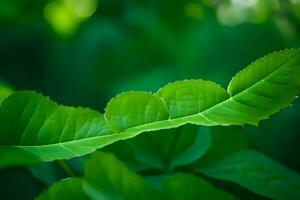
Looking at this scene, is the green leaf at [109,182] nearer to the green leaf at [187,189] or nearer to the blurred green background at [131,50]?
the green leaf at [187,189]

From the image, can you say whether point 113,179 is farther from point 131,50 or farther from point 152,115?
point 131,50

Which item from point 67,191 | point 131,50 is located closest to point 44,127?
point 67,191

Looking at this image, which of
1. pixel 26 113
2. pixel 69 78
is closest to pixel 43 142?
pixel 26 113

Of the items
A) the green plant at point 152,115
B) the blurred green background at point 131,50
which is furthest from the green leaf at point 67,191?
the blurred green background at point 131,50

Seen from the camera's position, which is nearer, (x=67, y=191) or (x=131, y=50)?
(x=67, y=191)

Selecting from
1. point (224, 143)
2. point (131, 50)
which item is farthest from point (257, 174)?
point (131, 50)
